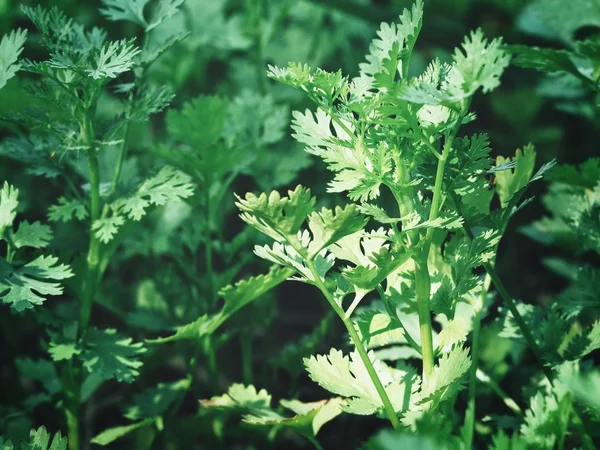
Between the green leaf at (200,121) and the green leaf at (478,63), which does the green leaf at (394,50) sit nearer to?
the green leaf at (478,63)

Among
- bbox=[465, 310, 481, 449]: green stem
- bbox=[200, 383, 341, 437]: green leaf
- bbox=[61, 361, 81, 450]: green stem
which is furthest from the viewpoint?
bbox=[61, 361, 81, 450]: green stem

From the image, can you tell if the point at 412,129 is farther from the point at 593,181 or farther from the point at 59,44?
the point at 59,44

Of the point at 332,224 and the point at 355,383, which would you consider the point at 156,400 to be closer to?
the point at 355,383

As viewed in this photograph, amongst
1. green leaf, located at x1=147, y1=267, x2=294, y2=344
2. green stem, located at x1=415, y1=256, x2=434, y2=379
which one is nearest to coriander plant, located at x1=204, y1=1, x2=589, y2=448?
green stem, located at x1=415, y1=256, x2=434, y2=379

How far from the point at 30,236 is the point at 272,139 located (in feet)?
1.61

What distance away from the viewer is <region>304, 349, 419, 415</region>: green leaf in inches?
30.8

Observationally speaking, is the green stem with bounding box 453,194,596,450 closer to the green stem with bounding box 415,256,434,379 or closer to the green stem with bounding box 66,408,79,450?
the green stem with bounding box 415,256,434,379

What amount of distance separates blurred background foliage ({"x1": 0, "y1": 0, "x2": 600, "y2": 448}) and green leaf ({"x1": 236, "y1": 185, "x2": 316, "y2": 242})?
1.24ft

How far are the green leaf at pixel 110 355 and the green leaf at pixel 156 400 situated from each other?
0.41 ft

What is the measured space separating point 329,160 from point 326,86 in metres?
0.09

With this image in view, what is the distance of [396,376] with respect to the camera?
88 cm

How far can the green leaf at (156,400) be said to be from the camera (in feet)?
3.46

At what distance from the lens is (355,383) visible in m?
0.81

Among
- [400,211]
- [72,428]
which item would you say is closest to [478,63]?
[400,211]
